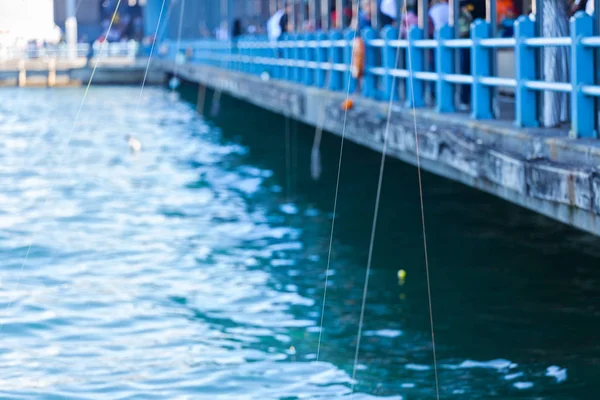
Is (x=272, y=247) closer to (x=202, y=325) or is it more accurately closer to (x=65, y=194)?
(x=202, y=325)

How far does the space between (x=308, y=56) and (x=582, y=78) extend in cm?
1242

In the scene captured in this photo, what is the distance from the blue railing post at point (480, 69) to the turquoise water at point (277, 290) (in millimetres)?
1634

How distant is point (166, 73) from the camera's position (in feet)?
188

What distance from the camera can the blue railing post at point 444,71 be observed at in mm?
12796

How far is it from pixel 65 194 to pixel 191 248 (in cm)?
556

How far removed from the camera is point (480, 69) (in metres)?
11.4

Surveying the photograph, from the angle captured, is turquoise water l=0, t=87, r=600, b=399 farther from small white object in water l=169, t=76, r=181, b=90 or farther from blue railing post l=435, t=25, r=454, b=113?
small white object in water l=169, t=76, r=181, b=90

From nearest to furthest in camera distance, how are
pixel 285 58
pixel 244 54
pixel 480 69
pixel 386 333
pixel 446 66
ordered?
pixel 386 333 → pixel 480 69 → pixel 446 66 → pixel 285 58 → pixel 244 54

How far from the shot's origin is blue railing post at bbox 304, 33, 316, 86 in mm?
21047

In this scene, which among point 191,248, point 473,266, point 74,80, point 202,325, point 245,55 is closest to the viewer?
point 202,325

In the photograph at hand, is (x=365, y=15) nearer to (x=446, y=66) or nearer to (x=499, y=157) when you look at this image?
(x=446, y=66)

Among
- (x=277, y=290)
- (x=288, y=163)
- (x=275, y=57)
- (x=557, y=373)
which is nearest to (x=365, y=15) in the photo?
(x=288, y=163)

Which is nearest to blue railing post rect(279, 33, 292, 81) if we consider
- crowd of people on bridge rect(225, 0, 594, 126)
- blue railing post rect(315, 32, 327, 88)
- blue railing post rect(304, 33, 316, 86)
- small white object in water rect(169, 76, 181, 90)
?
crowd of people on bridge rect(225, 0, 594, 126)

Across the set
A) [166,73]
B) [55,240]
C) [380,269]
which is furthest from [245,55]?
[166,73]
